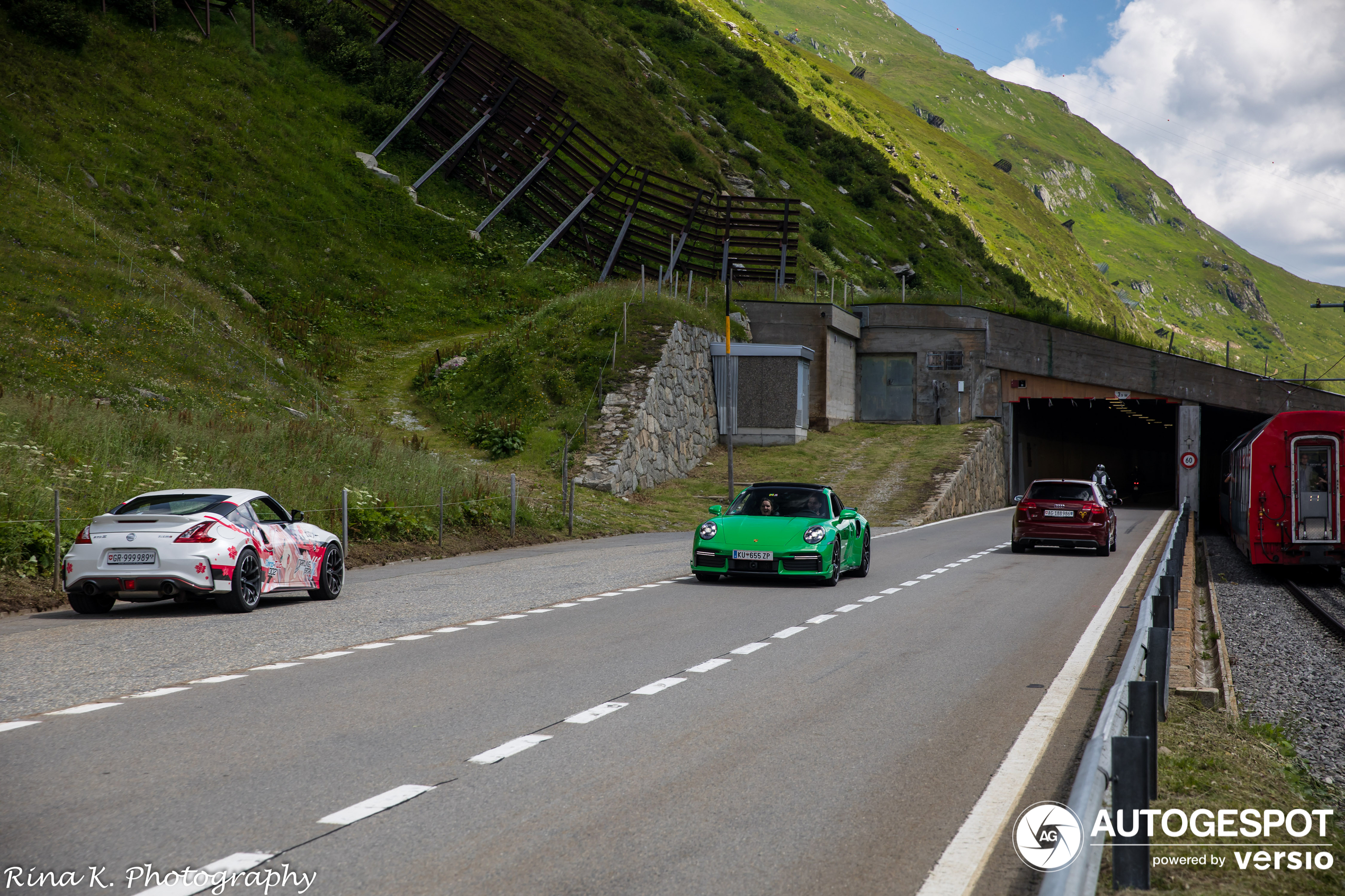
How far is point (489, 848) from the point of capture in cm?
472

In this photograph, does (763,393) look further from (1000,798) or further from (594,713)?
(1000,798)

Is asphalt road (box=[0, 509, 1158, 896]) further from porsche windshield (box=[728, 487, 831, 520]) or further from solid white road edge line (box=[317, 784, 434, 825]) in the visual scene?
porsche windshield (box=[728, 487, 831, 520])

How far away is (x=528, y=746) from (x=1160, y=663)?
4227mm

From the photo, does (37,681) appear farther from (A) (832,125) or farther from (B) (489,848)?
(A) (832,125)

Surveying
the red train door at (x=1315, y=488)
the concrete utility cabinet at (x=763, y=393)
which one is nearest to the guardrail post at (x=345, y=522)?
the red train door at (x=1315, y=488)

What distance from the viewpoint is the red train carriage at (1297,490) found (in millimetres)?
22594

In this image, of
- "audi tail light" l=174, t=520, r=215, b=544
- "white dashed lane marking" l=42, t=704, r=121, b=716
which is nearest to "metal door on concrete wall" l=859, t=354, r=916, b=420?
"audi tail light" l=174, t=520, r=215, b=544

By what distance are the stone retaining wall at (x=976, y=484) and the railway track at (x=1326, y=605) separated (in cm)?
1566

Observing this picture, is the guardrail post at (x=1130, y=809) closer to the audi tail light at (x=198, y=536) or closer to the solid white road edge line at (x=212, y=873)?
the solid white road edge line at (x=212, y=873)

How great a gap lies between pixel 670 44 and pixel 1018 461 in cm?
5749

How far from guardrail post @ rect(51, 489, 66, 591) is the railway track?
16156 mm

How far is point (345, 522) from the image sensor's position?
1866 cm

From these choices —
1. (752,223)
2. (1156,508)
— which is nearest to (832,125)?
(752,223)

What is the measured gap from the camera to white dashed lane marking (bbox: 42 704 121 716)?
735 centimetres
